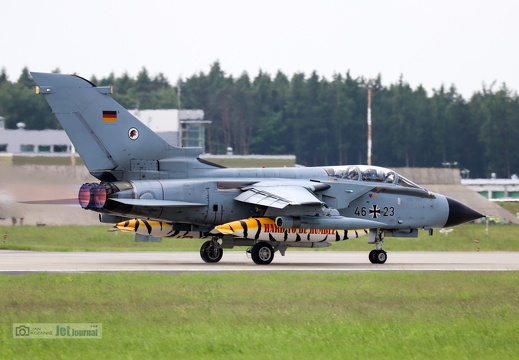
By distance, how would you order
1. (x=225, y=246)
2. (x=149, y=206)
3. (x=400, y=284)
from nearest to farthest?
(x=400, y=284) → (x=149, y=206) → (x=225, y=246)

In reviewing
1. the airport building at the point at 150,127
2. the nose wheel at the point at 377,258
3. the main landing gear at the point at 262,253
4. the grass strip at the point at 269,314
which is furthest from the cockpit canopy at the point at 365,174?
the airport building at the point at 150,127

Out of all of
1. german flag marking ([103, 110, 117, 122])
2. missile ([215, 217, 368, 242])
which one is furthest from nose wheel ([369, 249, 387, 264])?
german flag marking ([103, 110, 117, 122])

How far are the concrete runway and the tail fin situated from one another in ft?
8.25

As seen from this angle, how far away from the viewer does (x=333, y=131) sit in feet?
322

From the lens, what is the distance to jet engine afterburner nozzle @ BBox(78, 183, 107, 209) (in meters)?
24.3

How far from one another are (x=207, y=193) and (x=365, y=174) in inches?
189

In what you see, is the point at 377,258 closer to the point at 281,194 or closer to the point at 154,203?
the point at 281,194

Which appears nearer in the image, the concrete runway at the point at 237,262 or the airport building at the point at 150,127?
the concrete runway at the point at 237,262

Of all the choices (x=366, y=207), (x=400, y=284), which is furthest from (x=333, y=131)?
(x=400, y=284)

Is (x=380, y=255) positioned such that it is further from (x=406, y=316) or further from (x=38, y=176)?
(x=406, y=316)

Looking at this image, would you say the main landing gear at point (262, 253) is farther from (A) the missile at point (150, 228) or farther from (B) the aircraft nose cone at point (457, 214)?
(B) the aircraft nose cone at point (457, 214)

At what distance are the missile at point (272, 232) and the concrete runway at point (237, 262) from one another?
74cm

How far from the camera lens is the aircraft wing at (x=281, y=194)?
82.1ft

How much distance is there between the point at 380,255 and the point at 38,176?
376 inches
